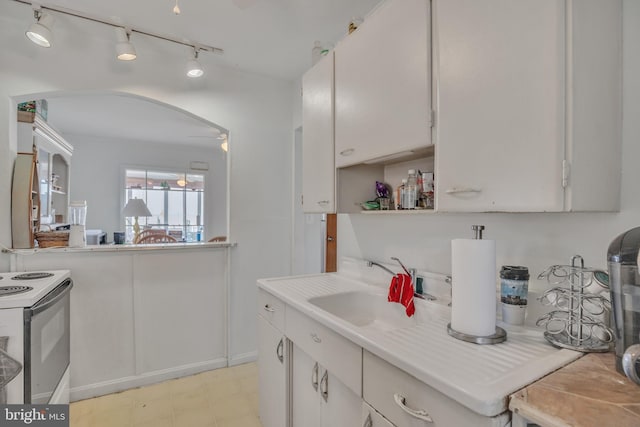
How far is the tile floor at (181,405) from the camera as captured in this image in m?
2.01

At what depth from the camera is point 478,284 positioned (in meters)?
1.01

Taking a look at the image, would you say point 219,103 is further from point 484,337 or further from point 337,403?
point 484,337

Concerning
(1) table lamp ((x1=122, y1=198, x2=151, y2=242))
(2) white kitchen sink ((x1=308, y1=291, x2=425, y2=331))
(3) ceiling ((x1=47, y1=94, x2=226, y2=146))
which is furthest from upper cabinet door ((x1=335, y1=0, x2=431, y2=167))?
(1) table lamp ((x1=122, y1=198, x2=151, y2=242))

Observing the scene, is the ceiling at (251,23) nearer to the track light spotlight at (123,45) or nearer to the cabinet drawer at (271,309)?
the track light spotlight at (123,45)

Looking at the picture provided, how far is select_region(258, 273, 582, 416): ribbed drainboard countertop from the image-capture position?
28.8 inches

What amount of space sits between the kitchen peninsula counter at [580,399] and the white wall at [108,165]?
5.96 metres

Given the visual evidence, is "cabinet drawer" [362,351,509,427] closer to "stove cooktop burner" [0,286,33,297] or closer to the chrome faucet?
the chrome faucet

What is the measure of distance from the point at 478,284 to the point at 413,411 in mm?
421

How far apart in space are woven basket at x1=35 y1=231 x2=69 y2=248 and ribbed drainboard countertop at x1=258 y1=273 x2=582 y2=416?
6.47 ft

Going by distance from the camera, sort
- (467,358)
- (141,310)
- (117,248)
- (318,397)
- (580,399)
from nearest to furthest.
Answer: (580,399) → (467,358) → (318,397) → (117,248) → (141,310)

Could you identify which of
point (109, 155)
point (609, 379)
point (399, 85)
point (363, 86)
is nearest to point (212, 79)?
point (363, 86)

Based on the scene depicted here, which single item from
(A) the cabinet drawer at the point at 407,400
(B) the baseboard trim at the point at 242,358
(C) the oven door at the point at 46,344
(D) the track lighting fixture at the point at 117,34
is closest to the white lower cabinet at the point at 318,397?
(A) the cabinet drawer at the point at 407,400

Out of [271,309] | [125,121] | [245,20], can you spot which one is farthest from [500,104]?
[125,121]

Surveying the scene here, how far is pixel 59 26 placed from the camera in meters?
2.05
